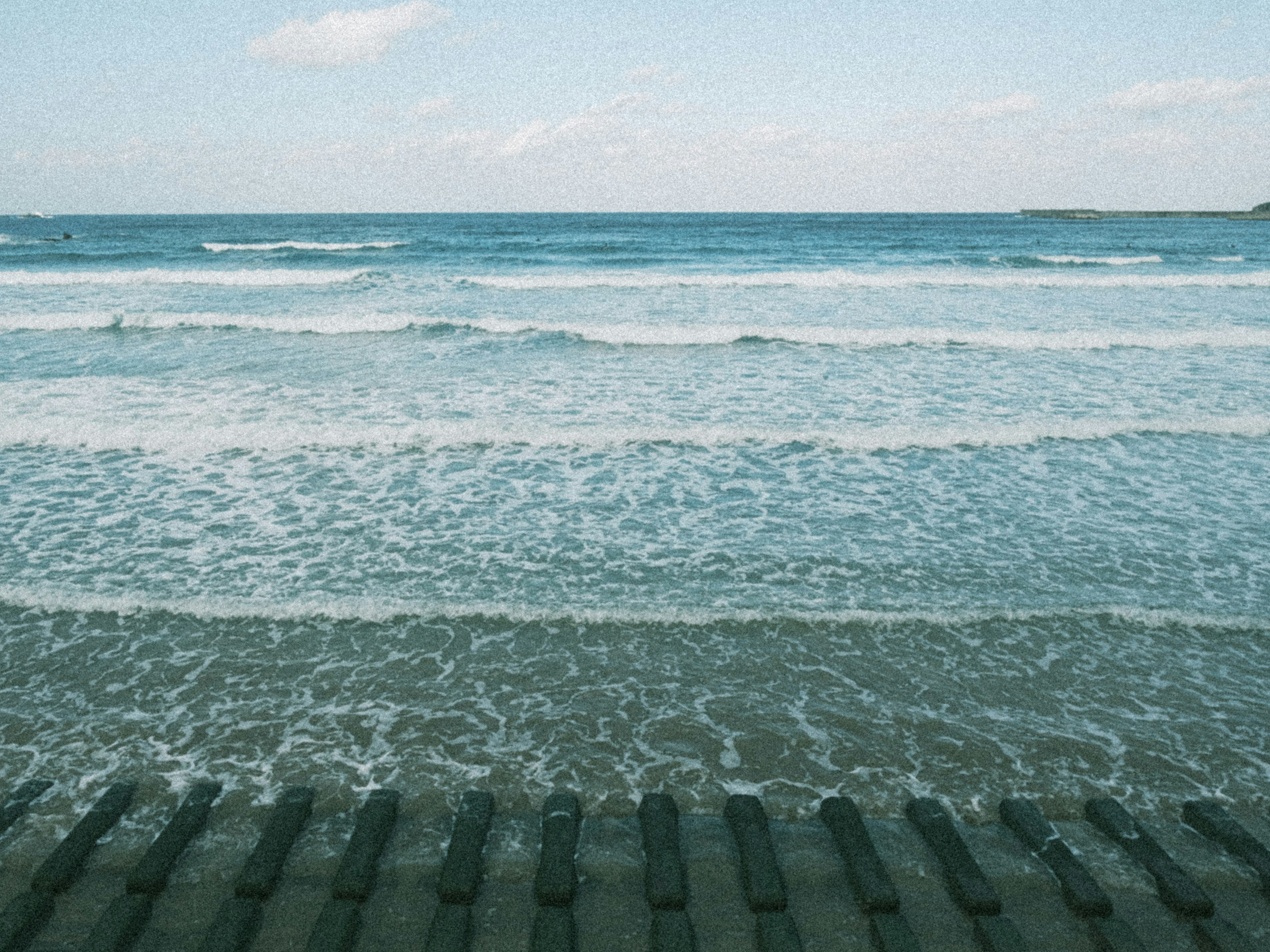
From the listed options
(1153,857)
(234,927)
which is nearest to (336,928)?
(234,927)

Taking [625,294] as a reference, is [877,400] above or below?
below

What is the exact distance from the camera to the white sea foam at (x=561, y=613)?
6.15m

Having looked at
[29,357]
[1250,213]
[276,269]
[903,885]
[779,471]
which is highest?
[1250,213]

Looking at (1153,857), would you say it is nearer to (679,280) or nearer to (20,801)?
(20,801)

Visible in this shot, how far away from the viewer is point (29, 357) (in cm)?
1586

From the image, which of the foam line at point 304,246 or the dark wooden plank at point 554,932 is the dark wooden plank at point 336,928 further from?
the foam line at point 304,246

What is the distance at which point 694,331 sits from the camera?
18.6 m

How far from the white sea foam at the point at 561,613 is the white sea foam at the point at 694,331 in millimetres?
11954

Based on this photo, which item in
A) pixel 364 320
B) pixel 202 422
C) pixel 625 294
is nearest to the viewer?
pixel 202 422

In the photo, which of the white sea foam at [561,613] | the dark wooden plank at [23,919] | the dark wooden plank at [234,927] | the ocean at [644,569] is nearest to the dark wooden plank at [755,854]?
the ocean at [644,569]

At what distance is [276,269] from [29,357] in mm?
20483

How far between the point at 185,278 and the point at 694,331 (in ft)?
76.0

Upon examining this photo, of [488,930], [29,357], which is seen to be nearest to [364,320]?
[29,357]

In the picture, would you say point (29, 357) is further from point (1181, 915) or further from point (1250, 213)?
point (1250, 213)
